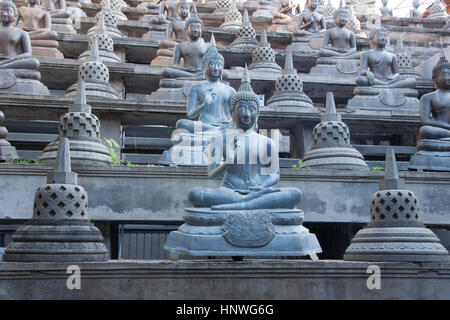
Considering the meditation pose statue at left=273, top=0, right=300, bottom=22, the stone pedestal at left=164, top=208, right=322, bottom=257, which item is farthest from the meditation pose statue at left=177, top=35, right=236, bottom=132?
the meditation pose statue at left=273, top=0, right=300, bottom=22

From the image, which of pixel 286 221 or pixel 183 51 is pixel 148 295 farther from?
pixel 183 51

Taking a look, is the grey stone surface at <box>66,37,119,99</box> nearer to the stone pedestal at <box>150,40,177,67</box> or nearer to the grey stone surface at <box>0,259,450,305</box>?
the stone pedestal at <box>150,40,177,67</box>

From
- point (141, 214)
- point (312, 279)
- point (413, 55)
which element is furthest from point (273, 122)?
point (413, 55)

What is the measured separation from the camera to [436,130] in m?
9.44

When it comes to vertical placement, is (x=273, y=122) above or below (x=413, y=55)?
below

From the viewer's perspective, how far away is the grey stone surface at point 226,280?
4984 millimetres

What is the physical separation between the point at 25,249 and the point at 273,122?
283 inches

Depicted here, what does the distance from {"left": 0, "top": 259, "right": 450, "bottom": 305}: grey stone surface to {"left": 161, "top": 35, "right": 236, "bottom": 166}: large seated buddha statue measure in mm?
3734

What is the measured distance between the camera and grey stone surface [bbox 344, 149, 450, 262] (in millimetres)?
5613

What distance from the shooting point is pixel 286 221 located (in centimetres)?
582

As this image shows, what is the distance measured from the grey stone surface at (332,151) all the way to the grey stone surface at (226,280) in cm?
327

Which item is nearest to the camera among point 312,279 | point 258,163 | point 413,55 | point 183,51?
point 312,279

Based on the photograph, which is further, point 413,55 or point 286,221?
point 413,55

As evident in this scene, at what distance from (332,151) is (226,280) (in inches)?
158
